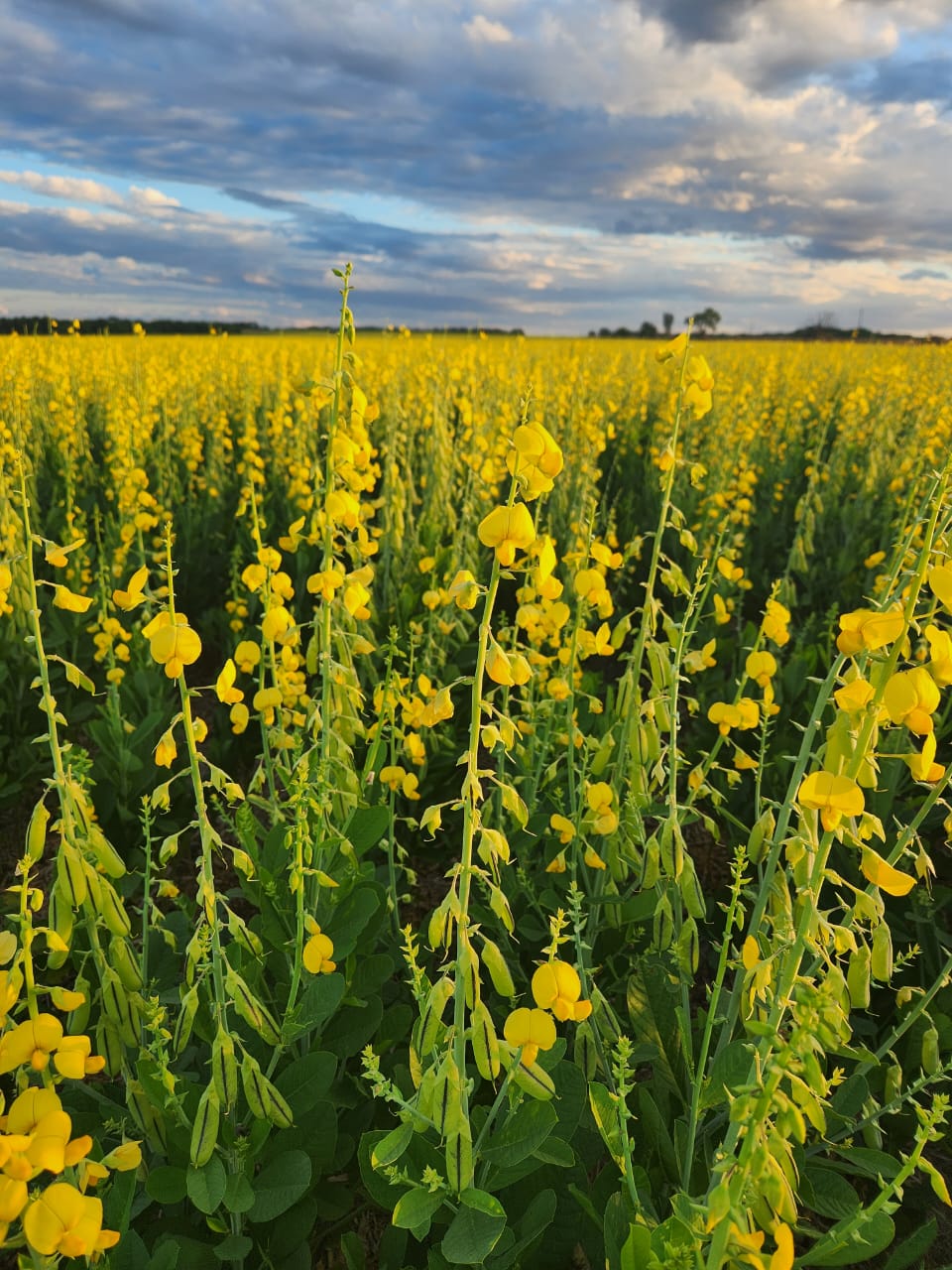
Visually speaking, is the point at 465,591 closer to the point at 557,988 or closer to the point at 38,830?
the point at 557,988

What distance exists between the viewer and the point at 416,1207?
1177 millimetres

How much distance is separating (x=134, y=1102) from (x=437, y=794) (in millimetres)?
1688

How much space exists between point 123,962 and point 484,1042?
2.59 ft

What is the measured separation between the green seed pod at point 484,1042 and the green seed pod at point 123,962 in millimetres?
773

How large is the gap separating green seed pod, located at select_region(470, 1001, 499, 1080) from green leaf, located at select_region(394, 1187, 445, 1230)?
238 millimetres

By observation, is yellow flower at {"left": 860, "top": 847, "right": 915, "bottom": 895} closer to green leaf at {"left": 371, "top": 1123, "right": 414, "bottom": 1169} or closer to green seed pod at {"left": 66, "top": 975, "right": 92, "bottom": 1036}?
green leaf at {"left": 371, "top": 1123, "right": 414, "bottom": 1169}

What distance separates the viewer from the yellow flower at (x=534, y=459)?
1.05 metres

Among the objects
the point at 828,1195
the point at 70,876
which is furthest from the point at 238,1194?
the point at 828,1195

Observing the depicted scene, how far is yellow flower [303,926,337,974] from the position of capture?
1.57m

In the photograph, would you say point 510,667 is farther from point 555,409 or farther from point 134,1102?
point 555,409

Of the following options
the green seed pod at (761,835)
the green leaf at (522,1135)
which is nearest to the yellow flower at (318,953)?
the green leaf at (522,1135)

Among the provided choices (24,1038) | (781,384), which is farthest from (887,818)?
(781,384)

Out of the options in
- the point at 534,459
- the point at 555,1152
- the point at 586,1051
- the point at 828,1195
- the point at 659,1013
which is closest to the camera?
the point at 534,459

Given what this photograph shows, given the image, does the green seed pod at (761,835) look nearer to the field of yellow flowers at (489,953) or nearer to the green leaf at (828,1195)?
the field of yellow flowers at (489,953)
